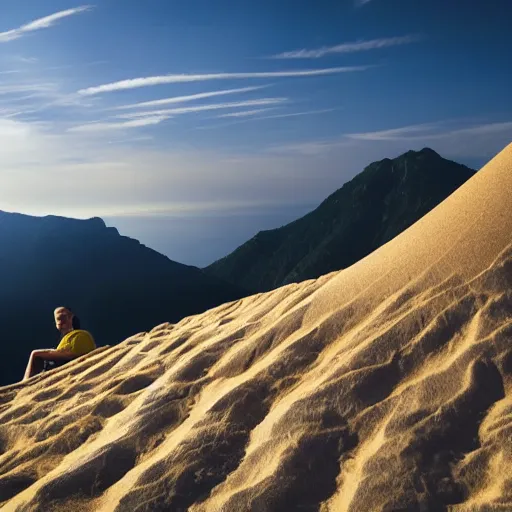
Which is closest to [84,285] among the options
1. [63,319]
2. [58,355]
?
[63,319]

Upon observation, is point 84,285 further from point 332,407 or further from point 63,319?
point 332,407

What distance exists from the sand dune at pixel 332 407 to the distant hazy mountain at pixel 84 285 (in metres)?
29.5

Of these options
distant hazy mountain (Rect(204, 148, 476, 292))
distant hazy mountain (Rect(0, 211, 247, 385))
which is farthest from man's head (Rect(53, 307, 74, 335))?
distant hazy mountain (Rect(204, 148, 476, 292))

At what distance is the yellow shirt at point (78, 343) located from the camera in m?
5.56

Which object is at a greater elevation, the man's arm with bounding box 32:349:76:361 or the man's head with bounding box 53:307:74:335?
the man's head with bounding box 53:307:74:335

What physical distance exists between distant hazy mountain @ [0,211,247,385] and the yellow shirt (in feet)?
89.1

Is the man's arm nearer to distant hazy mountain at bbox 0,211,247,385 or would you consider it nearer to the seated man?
the seated man

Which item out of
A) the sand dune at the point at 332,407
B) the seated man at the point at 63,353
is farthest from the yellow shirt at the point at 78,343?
the sand dune at the point at 332,407

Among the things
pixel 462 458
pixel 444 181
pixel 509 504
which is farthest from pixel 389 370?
pixel 444 181

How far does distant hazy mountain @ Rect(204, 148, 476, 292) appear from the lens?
50375mm

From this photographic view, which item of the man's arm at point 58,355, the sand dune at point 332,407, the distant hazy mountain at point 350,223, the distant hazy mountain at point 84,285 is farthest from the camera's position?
the distant hazy mountain at point 350,223

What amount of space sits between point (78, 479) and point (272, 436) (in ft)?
3.23

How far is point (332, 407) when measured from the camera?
278cm

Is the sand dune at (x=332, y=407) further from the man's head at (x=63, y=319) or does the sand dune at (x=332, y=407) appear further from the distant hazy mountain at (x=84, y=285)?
the distant hazy mountain at (x=84, y=285)
